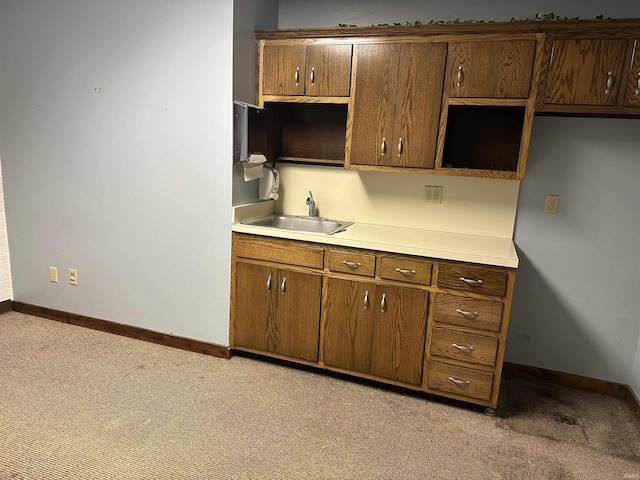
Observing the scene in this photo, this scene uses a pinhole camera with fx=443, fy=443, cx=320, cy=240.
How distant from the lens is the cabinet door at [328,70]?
2.57 m

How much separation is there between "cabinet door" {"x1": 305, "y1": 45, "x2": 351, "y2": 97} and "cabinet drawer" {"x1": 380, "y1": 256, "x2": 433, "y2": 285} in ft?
3.33

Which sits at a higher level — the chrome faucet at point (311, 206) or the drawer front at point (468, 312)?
the chrome faucet at point (311, 206)

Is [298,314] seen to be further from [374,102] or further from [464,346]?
[374,102]

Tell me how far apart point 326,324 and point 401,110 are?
1300mm

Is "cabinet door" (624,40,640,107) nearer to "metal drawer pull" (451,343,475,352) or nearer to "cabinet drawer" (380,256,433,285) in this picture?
"cabinet drawer" (380,256,433,285)

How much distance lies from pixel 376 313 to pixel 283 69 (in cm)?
156

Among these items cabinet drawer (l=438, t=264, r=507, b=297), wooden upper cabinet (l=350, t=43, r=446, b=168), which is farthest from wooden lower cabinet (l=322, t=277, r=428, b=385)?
wooden upper cabinet (l=350, t=43, r=446, b=168)

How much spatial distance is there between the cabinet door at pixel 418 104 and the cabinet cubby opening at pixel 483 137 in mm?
156

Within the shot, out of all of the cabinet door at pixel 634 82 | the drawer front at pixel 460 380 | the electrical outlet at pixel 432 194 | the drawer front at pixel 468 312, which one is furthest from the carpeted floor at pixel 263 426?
the cabinet door at pixel 634 82

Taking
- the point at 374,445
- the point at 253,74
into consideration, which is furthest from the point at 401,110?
the point at 374,445

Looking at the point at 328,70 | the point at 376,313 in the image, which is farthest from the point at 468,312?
the point at 328,70

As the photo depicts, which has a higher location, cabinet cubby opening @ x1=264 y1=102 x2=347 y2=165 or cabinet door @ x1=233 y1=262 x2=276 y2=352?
cabinet cubby opening @ x1=264 y1=102 x2=347 y2=165

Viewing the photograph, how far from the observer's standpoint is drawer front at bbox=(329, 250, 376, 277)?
96.7 inches

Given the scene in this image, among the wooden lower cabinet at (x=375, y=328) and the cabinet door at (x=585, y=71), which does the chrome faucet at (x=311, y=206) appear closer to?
the wooden lower cabinet at (x=375, y=328)
